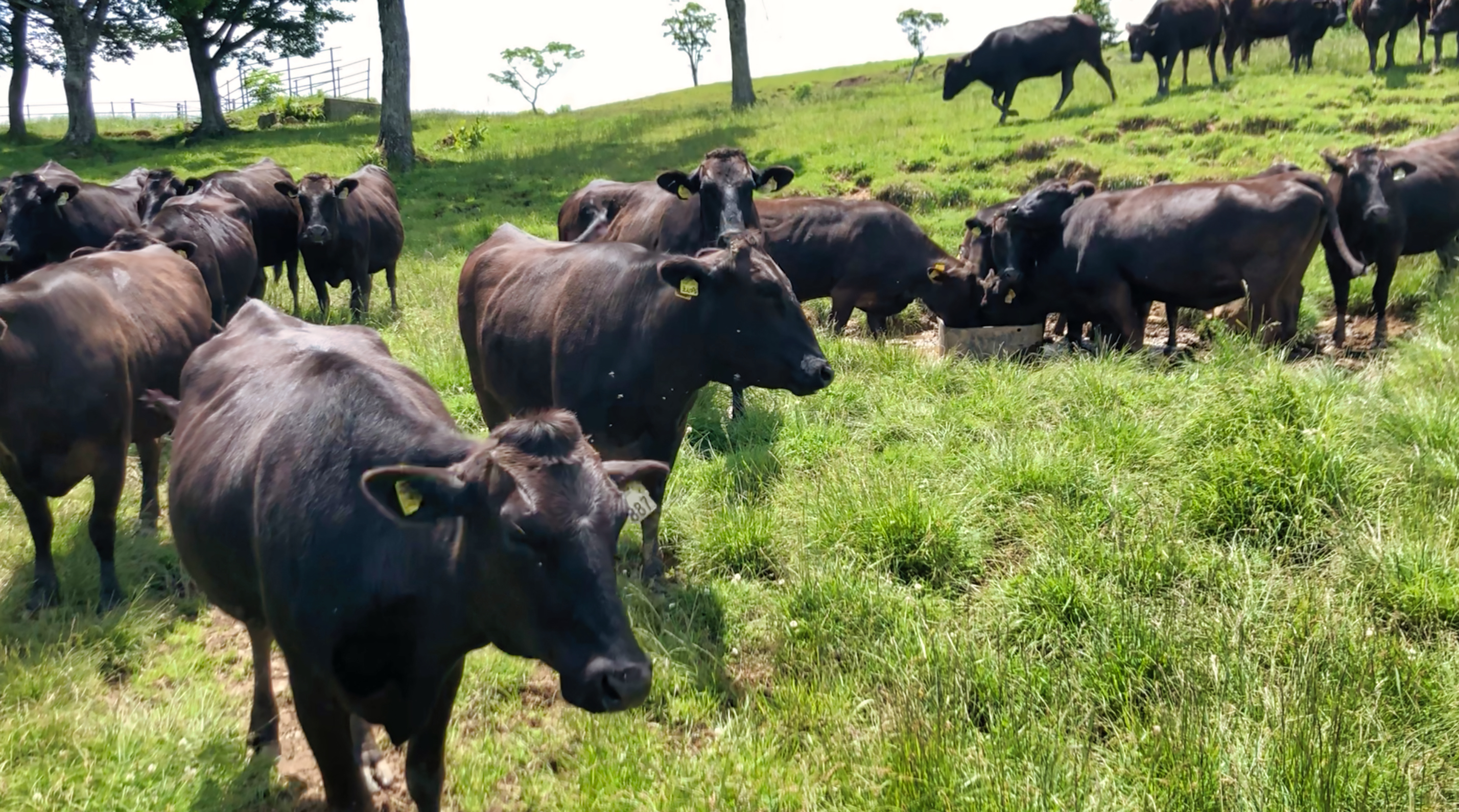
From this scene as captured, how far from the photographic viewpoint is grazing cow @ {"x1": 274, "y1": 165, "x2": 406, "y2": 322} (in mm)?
12352

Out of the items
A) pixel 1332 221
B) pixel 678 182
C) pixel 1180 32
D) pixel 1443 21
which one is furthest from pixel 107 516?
pixel 1443 21

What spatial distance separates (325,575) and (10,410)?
3.41 m

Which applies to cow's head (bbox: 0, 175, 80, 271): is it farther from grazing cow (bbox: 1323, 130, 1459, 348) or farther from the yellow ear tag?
grazing cow (bbox: 1323, 130, 1459, 348)

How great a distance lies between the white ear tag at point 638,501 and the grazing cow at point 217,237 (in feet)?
21.7

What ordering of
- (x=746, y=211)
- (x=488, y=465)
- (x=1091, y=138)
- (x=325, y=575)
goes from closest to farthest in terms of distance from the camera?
(x=488, y=465) < (x=325, y=575) < (x=746, y=211) < (x=1091, y=138)

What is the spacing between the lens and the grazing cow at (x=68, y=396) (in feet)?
17.1

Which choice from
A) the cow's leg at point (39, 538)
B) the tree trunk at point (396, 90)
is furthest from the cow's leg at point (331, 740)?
the tree trunk at point (396, 90)

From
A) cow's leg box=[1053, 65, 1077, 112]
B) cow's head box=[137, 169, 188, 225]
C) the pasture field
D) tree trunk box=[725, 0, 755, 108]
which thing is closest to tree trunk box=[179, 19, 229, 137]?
tree trunk box=[725, 0, 755, 108]

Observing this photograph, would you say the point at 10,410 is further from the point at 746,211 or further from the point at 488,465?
the point at 746,211

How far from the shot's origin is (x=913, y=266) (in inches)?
423

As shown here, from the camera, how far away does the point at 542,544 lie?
104 inches

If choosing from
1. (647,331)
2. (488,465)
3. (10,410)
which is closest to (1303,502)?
(647,331)

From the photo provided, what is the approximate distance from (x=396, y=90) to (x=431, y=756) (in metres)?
22.4

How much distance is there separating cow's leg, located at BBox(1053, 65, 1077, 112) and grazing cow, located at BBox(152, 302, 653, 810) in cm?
1854
